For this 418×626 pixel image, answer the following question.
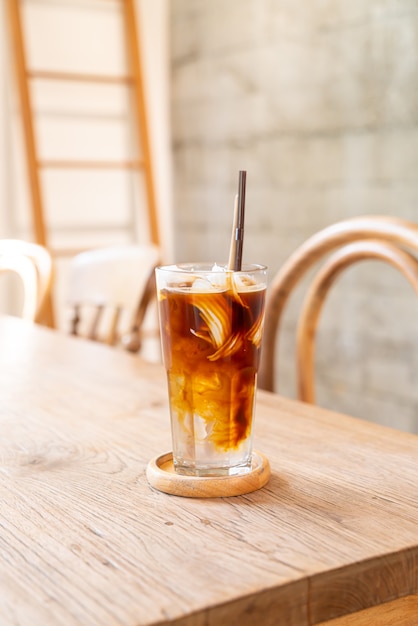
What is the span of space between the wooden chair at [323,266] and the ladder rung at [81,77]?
2645mm

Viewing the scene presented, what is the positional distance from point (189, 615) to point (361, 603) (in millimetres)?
136

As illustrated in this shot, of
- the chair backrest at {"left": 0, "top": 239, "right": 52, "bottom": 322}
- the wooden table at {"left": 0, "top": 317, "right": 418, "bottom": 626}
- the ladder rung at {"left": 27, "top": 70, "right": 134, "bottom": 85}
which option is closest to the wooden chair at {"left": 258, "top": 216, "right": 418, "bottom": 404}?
the wooden table at {"left": 0, "top": 317, "right": 418, "bottom": 626}

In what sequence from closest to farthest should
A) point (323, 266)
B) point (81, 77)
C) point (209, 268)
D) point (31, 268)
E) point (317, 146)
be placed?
point (209, 268) → point (323, 266) → point (31, 268) → point (317, 146) → point (81, 77)

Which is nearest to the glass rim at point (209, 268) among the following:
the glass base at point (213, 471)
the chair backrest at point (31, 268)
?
the glass base at point (213, 471)

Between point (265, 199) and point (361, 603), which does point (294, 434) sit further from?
point (265, 199)

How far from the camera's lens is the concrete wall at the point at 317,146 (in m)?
2.59

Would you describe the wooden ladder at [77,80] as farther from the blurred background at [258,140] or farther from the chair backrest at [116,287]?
the chair backrest at [116,287]

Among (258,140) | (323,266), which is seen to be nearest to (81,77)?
(258,140)

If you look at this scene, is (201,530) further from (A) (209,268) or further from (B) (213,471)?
(A) (209,268)

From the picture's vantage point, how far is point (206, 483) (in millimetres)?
664

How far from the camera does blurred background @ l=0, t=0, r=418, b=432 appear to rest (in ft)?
8.58

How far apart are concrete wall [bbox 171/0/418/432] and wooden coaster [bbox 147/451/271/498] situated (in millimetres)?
1962

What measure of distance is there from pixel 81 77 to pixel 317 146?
1.36m

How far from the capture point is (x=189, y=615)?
466 millimetres
